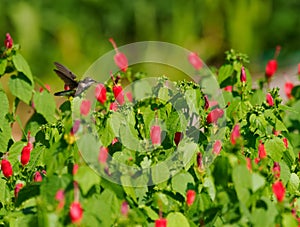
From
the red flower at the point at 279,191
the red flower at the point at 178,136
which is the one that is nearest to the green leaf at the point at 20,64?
the red flower at the point at 178,136

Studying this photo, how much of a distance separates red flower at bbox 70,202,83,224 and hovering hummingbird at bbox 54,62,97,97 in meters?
0.66

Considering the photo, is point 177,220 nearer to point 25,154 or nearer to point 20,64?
point 25,154

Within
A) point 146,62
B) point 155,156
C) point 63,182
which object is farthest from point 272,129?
point 146,62

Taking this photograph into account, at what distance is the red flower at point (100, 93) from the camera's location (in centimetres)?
233

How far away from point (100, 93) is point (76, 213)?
2.18 ft

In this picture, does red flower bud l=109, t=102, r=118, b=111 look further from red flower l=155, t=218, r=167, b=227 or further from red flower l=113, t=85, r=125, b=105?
red flower l=155, t=218, r=167, b=227

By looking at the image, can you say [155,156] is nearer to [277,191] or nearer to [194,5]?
[277,191]

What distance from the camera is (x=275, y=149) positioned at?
220cm

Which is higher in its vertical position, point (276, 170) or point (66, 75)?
point (66, 75)

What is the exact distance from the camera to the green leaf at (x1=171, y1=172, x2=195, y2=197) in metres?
2.04

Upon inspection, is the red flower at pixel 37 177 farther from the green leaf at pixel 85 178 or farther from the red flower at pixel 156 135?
the green leaf at pixel 85 178

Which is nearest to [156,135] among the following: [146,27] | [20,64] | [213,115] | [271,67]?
[213,115]

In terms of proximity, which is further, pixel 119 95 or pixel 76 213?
pixel 119 95

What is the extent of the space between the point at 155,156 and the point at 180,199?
141mm
